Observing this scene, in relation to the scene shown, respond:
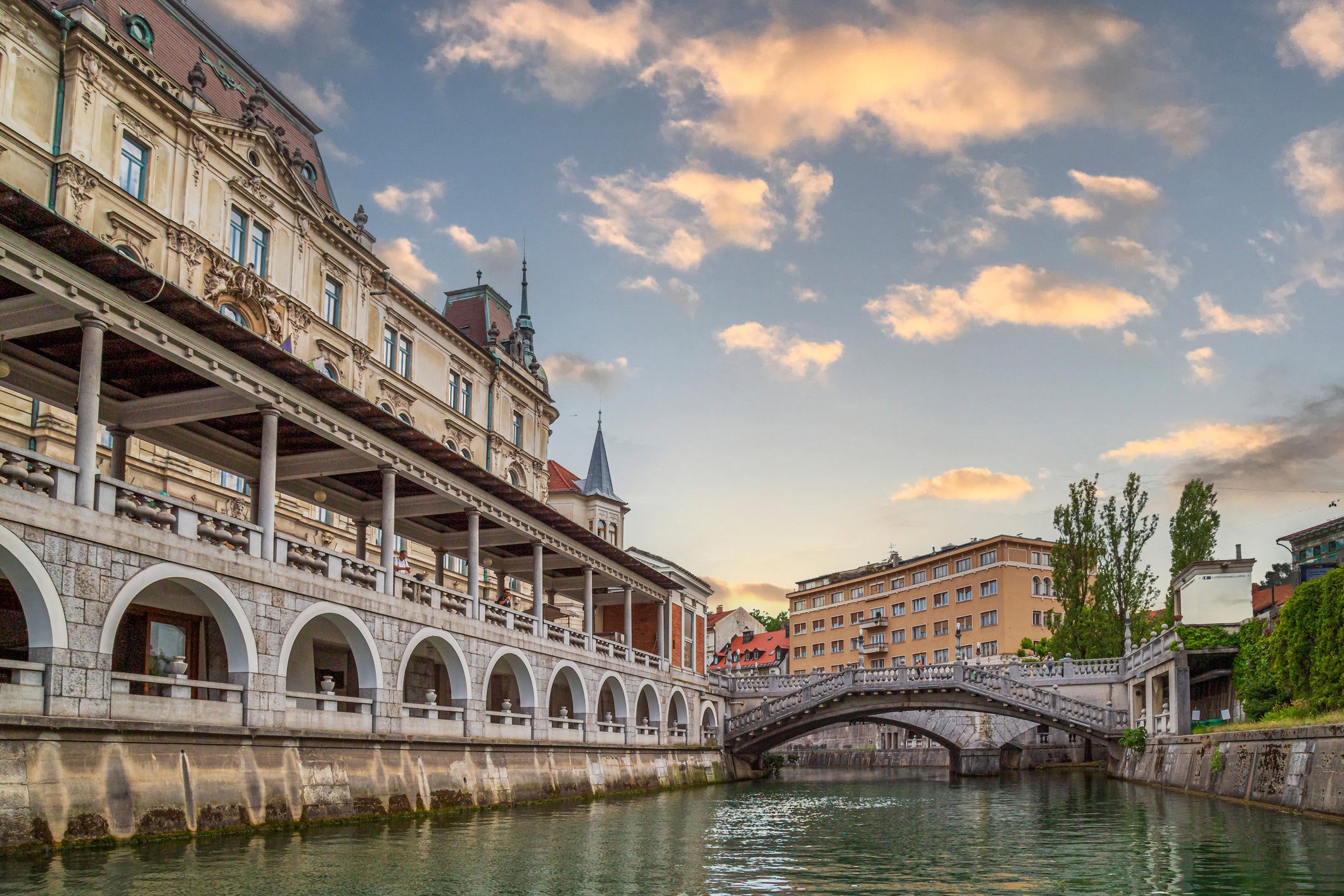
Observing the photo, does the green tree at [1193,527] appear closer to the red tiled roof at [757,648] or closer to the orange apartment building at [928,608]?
the orange apartment building at [928,608]

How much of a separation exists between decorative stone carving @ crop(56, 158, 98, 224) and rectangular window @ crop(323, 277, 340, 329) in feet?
39.3

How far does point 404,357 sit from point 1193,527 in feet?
137

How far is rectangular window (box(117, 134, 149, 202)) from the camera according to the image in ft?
111

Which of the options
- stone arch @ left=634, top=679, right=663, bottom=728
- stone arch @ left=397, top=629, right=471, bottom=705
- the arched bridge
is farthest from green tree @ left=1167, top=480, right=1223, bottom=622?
stone arch @ left=397, top=629, right=471, bottom=705

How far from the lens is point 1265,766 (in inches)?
1249

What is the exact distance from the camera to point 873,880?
18078mm

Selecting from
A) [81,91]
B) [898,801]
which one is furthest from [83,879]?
[898,801]

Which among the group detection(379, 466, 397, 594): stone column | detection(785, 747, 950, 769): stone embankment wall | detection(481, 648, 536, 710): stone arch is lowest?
detection(785, 747, 950, 769): stone embankment wall

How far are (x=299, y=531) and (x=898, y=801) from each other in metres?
23.1

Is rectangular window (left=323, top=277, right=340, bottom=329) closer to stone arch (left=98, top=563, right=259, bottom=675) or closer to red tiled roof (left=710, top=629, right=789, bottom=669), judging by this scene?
stone arch (left=98, top=563, right=259, bottom=675)

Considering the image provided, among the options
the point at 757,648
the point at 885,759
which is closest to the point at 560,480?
the point at 885,759

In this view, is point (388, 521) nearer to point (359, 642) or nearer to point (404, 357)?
point (359, 642)

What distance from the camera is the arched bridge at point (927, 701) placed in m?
54.1

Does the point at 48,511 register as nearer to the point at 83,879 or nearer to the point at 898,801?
the point at 83,879
